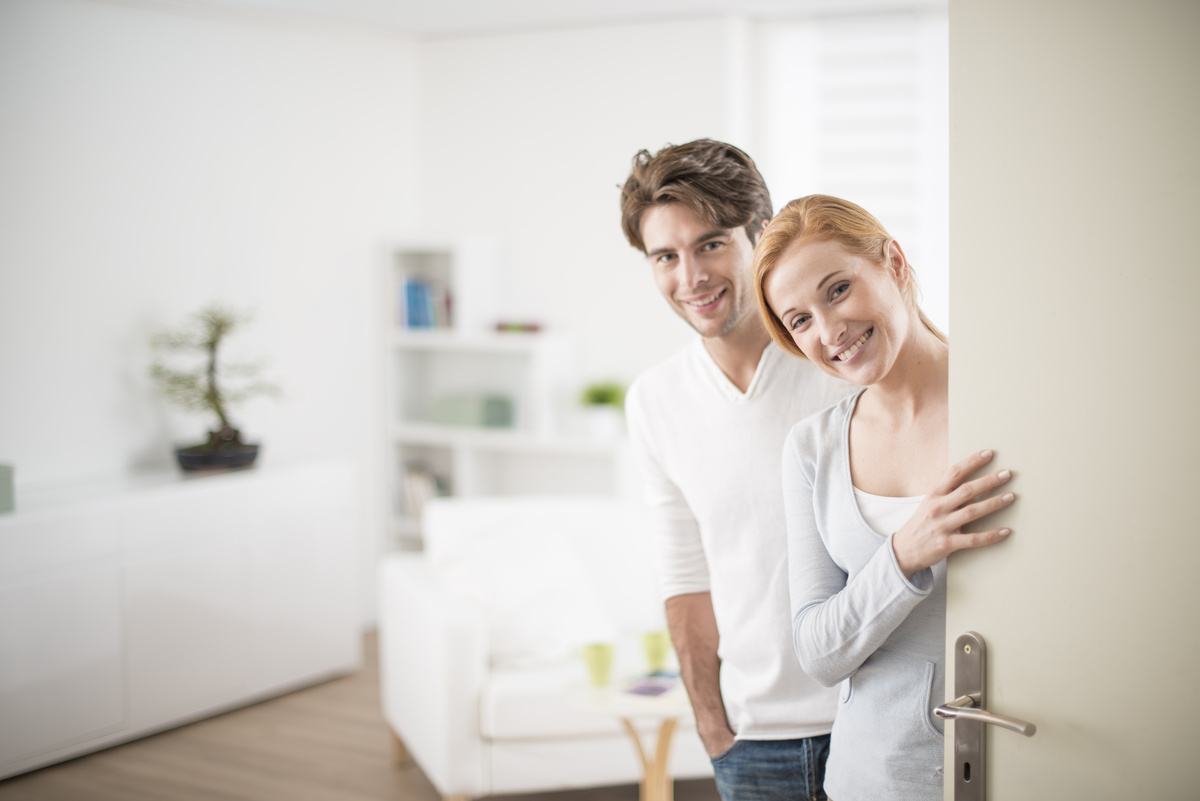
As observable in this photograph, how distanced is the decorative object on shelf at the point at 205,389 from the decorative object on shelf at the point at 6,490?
0.67m

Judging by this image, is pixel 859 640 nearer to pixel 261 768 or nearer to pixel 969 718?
pixel 969 718

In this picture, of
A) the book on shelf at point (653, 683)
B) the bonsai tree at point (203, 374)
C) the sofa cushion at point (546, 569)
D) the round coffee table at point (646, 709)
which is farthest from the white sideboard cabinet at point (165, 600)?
the book on shelf at point (653, 683)

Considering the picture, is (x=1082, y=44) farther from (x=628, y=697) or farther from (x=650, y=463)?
(x=628, y=697)

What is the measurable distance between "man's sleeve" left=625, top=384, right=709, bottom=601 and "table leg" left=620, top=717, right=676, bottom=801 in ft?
3.01

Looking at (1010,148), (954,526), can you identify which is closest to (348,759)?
(954,526)

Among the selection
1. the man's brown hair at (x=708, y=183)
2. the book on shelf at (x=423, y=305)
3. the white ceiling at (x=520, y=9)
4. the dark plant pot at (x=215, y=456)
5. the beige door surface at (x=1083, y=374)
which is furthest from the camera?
the book on shelf at (x=423, y=305)

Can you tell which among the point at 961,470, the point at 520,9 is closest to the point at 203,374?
the point at 520,9

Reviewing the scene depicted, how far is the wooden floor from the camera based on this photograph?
9.70 feet

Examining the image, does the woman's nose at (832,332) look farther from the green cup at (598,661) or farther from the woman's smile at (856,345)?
the green cup at (598,661)

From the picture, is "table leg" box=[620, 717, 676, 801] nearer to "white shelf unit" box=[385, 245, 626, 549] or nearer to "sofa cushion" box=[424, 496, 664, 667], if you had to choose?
"sofa cushion" box=[424, 496, 664, 667]

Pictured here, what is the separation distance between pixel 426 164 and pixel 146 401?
185cm

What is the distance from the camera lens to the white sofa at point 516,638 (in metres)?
2.73

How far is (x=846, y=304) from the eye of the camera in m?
1.17

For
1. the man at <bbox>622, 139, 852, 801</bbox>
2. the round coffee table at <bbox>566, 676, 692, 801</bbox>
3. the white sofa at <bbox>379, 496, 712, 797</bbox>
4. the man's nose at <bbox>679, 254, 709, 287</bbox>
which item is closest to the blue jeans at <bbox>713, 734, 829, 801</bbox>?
the man at <bbox>622, 139, 852, 801</bbox>
